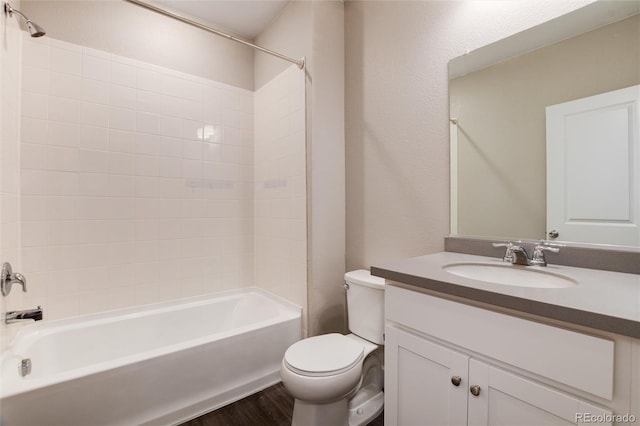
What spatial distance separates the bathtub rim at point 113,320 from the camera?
48.0 inches

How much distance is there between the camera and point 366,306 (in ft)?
5.30

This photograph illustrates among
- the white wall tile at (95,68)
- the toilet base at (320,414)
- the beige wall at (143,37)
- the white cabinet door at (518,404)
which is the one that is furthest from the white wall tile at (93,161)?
the white cabinet door at (518,404)

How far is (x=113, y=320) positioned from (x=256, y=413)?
3.74 feet

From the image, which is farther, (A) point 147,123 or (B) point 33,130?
(A) point 147,123

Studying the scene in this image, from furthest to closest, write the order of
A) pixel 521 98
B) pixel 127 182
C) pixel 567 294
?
pixel 127 182 → pixel 521 98 → pixel 567 294

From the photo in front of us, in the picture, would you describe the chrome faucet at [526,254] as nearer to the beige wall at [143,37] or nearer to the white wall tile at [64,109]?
the beige wall at [143,37]

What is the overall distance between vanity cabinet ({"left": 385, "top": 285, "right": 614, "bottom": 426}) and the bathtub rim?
Result: 1.00m

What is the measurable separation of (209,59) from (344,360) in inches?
96.1

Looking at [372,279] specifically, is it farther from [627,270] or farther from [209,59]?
[209,59]

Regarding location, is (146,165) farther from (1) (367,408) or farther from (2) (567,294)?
(2) (567,294)

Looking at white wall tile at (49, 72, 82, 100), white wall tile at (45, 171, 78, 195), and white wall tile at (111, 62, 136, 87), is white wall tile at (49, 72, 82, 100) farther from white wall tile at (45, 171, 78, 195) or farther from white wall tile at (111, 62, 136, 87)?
white wall tile at (45, 171, 78, 195)

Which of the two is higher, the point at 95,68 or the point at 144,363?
the point at 95,68

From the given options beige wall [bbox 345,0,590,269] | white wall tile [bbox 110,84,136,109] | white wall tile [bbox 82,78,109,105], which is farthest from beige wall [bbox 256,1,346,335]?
white wall tile [bbox 82,78,109,105]

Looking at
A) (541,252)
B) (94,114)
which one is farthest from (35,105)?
(541,252)
